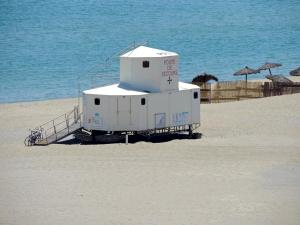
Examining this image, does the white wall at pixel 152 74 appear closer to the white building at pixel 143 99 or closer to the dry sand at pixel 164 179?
the white building at pixel 143 99

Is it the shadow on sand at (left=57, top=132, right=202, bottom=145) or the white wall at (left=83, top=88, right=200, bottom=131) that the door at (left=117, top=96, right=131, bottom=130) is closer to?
the white wall at (left=83, top=88, right=200, bottom=131)

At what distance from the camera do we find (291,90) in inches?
1831

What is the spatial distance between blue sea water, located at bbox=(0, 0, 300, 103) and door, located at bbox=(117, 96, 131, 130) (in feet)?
56.4

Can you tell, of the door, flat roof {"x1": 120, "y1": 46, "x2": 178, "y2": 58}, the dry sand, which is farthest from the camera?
flat roof {"x1": 120, "y1": 46, "x2": 178, "y2": 58}

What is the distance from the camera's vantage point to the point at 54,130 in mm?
37656

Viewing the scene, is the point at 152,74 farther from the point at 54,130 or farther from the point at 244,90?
the point at 244,90

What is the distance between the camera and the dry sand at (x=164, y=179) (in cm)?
2636

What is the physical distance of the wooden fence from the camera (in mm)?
45750

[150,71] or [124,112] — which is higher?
[150,71]

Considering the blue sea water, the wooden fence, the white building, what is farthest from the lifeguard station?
the blue sea water

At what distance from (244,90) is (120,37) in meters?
45.1

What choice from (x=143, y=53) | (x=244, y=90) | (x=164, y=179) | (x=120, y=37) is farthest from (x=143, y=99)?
(x=120, y=37)

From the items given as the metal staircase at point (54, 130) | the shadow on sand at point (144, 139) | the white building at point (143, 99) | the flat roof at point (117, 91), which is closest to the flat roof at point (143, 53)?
the white building at point (143, 99)

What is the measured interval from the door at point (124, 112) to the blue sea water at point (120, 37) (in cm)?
1720
